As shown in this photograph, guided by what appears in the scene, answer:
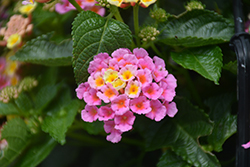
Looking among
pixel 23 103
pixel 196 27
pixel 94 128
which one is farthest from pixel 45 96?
pixel 196 27

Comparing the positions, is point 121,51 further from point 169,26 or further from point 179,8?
point 179,8

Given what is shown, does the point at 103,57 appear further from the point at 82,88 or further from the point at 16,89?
the point at 16,89

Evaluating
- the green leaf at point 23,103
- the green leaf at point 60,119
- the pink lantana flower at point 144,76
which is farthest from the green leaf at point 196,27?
the green leaf at point 23,103

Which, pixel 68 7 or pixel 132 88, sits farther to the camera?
pixel 68 7

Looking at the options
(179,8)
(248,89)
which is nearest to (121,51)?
(248,89)

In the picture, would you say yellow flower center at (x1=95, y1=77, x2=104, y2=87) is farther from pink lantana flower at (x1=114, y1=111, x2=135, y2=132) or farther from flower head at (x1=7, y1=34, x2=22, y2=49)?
flower head at (x1=7, y1=34, x2=22, y2=49)

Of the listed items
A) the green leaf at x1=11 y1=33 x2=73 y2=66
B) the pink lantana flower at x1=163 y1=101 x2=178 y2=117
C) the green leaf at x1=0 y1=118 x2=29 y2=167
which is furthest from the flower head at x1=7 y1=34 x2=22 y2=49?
the pink lantana flower at x1=163 y1=101 x2=178 y2=117
